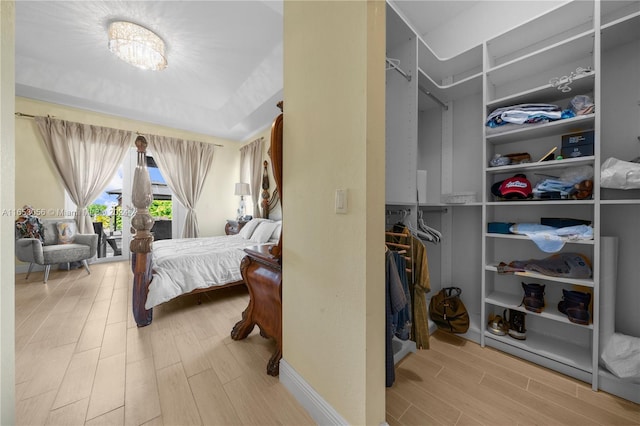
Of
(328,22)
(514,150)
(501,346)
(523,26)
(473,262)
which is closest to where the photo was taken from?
(328,22)

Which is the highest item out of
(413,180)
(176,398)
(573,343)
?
(413,180)

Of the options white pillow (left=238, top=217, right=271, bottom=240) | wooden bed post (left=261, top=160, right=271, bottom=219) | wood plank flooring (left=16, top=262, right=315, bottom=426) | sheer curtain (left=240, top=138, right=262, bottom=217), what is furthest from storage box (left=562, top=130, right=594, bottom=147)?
sheer curtain (left=240, top=138, right=262, bottom=217)

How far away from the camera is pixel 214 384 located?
1.44m

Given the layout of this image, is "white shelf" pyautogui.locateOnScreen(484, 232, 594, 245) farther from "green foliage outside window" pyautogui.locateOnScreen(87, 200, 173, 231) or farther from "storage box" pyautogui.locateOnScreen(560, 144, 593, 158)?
"green foliage outside window" pyautogui.locateOnScreen(87, 200, 173, 231)

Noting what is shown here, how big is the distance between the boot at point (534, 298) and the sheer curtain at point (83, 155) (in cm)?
611

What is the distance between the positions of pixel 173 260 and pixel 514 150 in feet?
11.4

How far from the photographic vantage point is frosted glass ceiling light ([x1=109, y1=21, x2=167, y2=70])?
8.11 feet

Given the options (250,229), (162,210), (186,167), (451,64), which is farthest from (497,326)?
(162,210)

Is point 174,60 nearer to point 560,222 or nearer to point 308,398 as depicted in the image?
point 308,398

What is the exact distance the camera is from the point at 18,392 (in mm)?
1333

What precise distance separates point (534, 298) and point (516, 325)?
290 mm

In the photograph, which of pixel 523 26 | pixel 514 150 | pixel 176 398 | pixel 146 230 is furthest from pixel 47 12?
pixel 514 150

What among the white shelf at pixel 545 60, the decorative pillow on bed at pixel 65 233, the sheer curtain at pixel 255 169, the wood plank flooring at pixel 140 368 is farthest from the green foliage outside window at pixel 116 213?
the white shelf at pixel 545 60

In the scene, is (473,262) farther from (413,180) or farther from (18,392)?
(18,392)
